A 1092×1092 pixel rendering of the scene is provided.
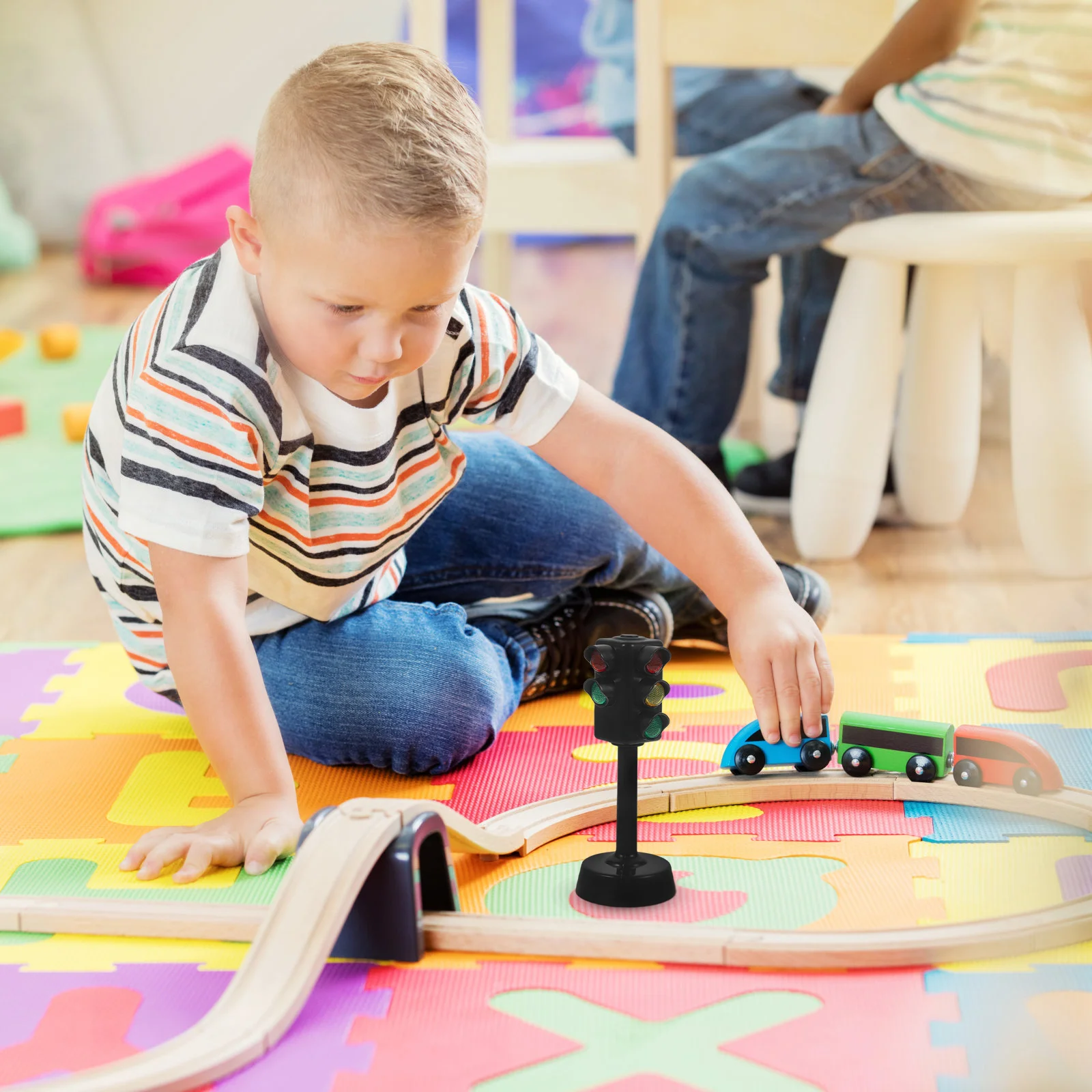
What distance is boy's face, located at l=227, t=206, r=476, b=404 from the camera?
63 centimetres

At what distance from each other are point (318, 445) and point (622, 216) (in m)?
0.91

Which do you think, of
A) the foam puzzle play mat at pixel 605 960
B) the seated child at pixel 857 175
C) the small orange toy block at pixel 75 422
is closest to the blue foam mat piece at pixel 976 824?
the foam puzzle play mat at pixel 605 960

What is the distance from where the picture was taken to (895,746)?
30.0 inches

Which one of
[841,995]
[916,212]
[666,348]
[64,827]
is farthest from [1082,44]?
[64,827]

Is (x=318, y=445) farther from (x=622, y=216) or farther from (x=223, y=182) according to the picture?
(x=223, y=182)

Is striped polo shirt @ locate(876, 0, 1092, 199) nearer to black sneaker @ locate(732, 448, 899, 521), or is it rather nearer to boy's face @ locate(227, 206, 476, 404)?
black sneaker @ locate(732, 448, 899, 521)

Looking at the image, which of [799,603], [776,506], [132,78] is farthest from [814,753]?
[132,78]

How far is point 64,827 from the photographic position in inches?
30.1

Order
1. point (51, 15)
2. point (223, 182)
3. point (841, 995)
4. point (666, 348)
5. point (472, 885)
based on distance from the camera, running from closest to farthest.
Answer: point (841, 995)
point (472, 885)
point (666, 348)
point (223, 182)
point (51, 15)

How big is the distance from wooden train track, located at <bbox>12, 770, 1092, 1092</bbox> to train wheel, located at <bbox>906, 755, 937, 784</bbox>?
90 millimetres

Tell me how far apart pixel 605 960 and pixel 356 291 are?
0.31 meters

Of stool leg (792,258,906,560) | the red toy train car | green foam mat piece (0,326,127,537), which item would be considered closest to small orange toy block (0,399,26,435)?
green foam mat piece (0,326,127,537)

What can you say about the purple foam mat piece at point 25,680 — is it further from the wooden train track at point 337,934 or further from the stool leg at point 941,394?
the stool leg at point 941,394

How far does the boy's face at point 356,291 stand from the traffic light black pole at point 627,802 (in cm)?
21
